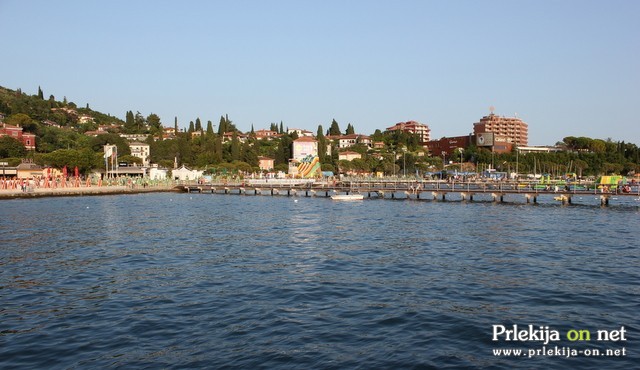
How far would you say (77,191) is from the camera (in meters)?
82.9

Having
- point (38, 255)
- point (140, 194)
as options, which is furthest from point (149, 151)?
point (38, 255)

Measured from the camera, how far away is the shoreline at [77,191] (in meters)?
76.2

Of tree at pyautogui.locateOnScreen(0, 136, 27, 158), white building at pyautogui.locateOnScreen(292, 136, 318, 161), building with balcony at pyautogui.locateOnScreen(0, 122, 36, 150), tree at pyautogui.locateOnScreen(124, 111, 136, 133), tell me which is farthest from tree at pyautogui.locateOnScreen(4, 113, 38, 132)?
white building at pyautogui.locateOnScreen(292, 136, 318, 161)

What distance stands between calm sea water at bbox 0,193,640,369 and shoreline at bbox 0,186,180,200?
4191 centimetres

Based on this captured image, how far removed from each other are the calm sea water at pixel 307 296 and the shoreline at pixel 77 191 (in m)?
41.9

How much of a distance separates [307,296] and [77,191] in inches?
2933

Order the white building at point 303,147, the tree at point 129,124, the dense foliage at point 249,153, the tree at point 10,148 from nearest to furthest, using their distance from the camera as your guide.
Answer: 1. the tree at point 10,148
2. the dense foliage at point 249,153
3. the white building at point 303,147
4. the tree at point 129,124

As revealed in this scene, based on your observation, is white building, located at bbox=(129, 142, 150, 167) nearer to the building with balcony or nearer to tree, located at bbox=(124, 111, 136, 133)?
the building with balcony

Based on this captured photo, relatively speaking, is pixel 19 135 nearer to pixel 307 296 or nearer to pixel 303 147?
pixel 303 147

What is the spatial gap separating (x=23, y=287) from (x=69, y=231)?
1914cm

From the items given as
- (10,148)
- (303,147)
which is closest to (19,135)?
(10,148)

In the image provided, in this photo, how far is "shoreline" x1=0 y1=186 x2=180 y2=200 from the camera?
7625 centimetres

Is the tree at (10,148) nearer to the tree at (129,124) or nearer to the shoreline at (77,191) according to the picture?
the shoreline at (77,191)

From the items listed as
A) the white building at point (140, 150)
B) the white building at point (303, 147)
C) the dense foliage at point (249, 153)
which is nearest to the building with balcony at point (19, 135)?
the dense foliage at point (249, 153)
